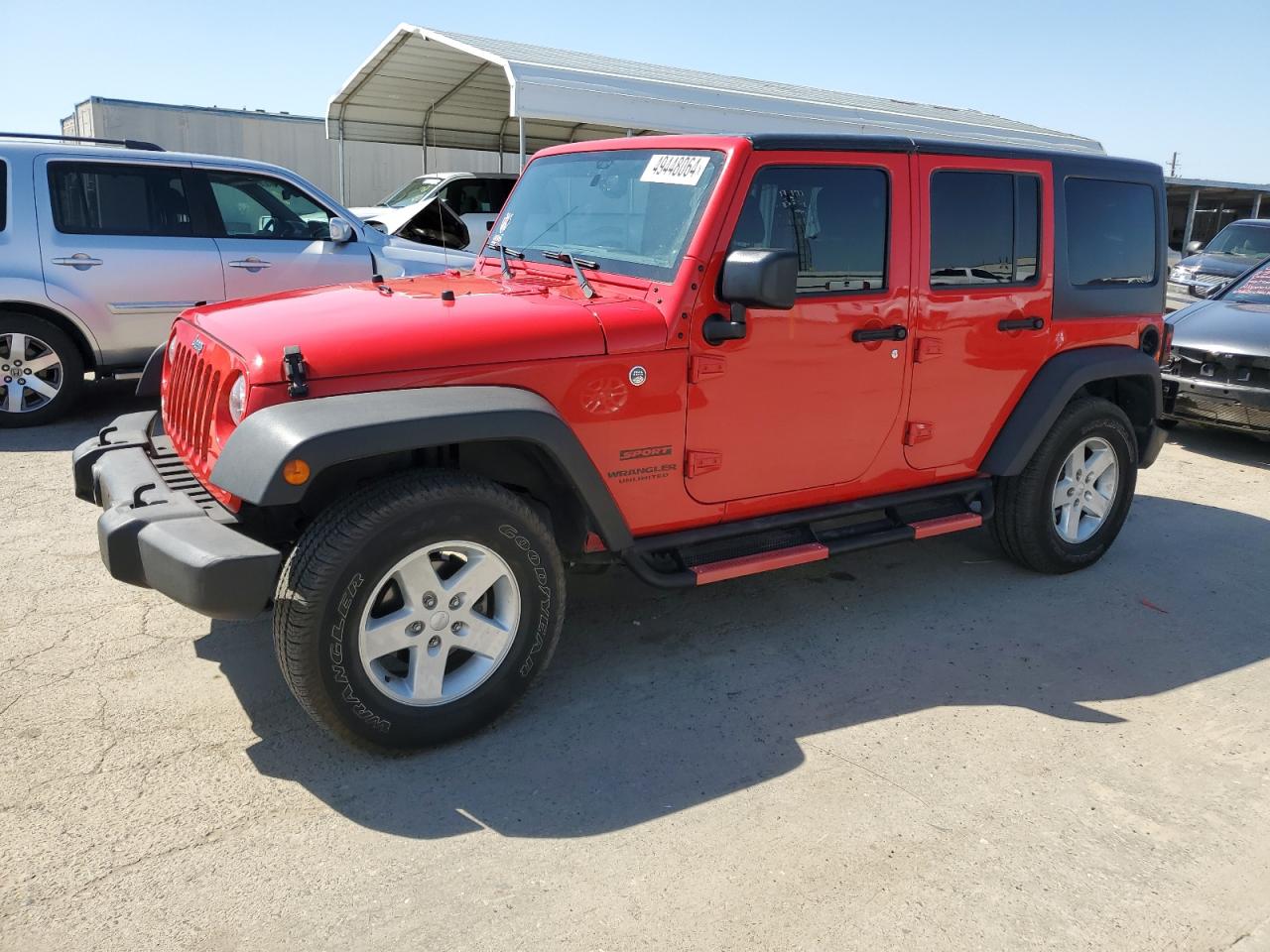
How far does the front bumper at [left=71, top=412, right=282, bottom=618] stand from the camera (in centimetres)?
262

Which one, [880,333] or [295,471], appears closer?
[295,471]

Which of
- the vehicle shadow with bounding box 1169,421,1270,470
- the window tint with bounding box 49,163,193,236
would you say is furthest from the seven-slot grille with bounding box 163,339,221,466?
the vehicle shadow with bounding box 1169,421,1270,470

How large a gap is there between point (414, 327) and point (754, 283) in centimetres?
109

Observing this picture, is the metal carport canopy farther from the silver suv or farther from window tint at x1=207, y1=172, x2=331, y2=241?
the silver suv

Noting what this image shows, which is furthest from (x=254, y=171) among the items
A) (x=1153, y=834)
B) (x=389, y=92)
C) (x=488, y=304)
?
(x=389, y=92)

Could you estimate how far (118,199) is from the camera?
700 centimetres

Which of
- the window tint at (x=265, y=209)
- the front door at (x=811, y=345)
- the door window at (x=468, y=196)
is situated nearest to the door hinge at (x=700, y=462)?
the front door at (x=811, y=345)

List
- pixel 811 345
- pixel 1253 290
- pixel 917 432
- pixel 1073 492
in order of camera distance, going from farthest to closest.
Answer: pixel 1253 290, pixel 1073 492, pixel 917 432, pixel 811 345

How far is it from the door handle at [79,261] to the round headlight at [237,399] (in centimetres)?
476

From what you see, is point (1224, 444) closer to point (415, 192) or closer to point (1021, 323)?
point (1021, 323)

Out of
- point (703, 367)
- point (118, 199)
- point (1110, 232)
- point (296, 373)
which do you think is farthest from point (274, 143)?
point (296, 373)

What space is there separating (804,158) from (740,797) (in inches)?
88.7

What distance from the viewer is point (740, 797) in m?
2.93

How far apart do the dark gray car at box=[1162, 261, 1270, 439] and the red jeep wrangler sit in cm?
294
